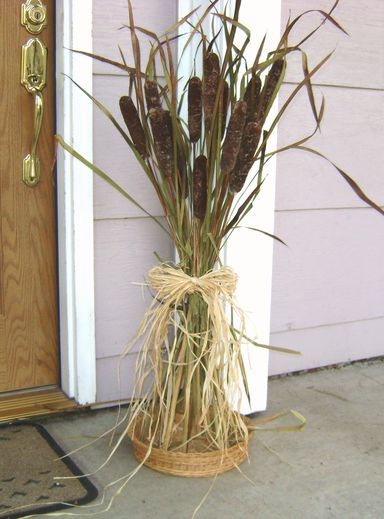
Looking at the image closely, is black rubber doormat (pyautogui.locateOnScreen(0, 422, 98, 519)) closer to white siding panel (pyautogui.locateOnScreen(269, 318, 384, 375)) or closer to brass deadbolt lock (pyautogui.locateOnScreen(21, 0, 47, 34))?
white siding panel (pyautogui.locateOnScreen(269, 318, 384, 375))

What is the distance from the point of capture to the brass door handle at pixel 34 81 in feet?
6.37

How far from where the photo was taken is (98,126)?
78.5 inches

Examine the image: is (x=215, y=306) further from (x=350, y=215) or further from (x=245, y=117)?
(x=350, y=215)

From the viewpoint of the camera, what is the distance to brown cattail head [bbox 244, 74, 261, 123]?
1634 mm

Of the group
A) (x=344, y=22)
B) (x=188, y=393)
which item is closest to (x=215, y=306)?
(x=188, y=393)

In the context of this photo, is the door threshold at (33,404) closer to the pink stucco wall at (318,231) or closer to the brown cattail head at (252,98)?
the pink stucco wall at (318,231)

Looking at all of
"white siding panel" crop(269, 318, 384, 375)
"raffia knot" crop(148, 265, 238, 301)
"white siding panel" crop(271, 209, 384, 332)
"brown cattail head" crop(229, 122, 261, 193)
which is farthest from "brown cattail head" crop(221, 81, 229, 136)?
"white siding panel" crop(269, 318, 384, 375)

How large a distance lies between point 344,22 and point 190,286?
1.31m

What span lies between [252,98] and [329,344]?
1263 millimetres

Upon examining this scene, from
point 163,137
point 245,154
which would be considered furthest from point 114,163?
point 245,154

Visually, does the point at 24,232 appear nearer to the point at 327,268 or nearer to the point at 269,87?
the point at 269,87

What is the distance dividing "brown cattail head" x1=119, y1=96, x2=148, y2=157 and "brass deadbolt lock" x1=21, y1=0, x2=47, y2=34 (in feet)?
1.69

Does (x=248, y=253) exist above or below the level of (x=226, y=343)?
above

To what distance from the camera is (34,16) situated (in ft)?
6.35
